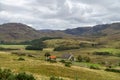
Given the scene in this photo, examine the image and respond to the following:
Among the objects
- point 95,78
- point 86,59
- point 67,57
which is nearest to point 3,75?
point 95,78

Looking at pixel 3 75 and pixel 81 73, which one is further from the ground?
pixel 3 75

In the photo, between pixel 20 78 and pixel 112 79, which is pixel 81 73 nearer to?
pixel 112 79

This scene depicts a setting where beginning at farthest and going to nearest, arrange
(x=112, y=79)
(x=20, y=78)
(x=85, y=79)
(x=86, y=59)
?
(x=86, y=59), (x=112, y=79), (x=85, y=79), (x=20, y=78)

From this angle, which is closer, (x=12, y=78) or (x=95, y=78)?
(x=12, y=78)

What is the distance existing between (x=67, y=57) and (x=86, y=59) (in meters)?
31.1

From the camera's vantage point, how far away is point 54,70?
68500 millimetres

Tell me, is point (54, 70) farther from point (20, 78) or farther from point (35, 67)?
point (20, 78)

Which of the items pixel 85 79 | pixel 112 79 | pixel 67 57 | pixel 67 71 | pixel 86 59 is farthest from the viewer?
pixel 67 57

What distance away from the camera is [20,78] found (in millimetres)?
31875

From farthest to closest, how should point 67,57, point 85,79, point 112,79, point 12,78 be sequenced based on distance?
point 67,57 → point 112,79 → point 85,79 → point 12,78

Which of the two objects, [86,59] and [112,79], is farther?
[86,59]

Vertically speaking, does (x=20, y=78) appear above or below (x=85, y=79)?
above

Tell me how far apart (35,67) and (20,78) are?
37553mm

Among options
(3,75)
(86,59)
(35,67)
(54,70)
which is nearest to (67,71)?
(54,70)
